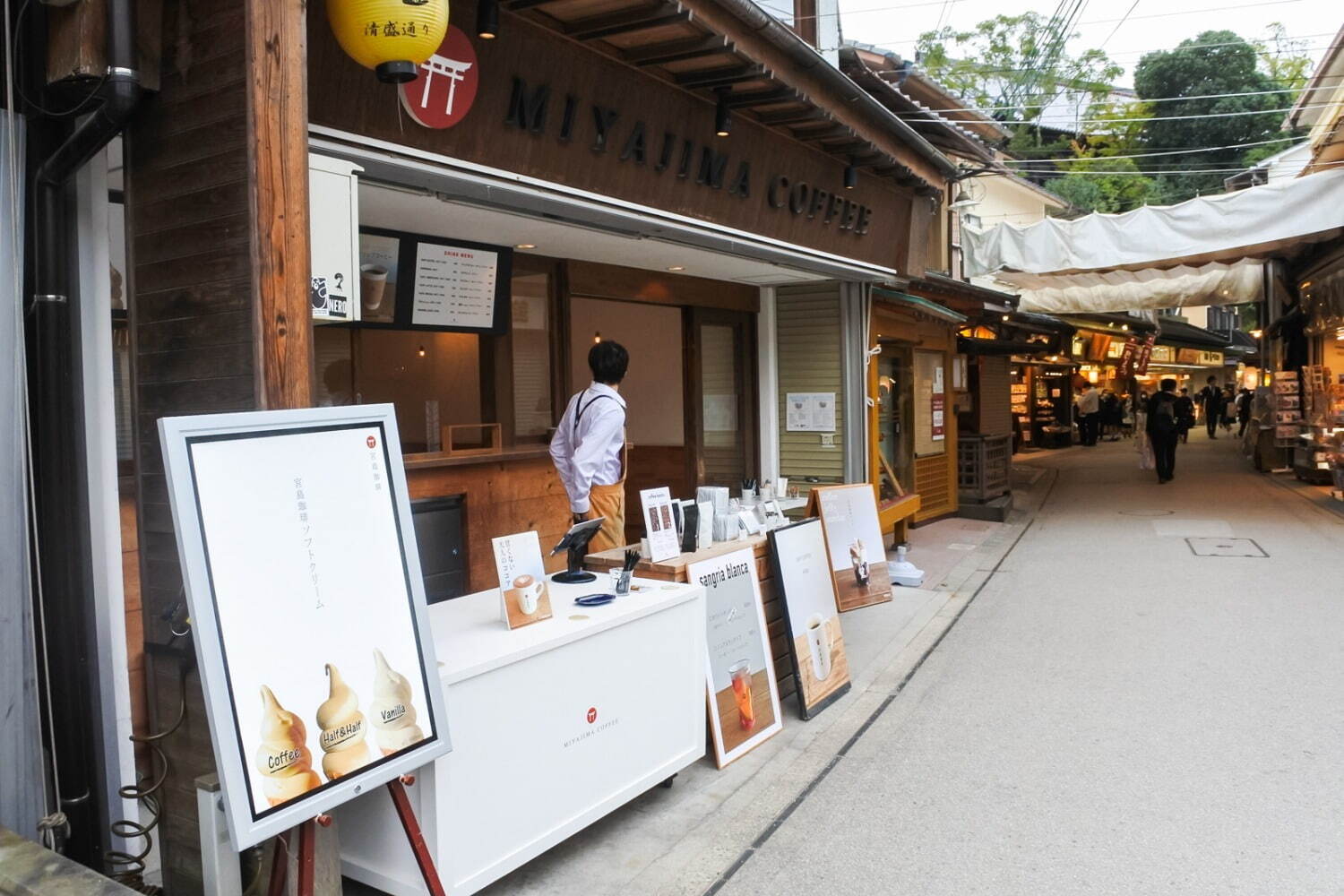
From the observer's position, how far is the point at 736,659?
4953 millimetres

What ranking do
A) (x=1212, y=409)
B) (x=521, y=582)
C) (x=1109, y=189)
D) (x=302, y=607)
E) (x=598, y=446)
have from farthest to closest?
1. (x=1109, y=189)
2. (x=1212, y=409)
3. (x=598, y=446)
4. (x=521, y=582)
5. (x=302, y=607)

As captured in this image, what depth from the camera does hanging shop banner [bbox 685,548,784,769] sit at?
477 centimetres

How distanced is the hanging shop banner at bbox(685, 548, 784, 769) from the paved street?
49 cm

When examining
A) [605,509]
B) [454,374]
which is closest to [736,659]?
[605,509]

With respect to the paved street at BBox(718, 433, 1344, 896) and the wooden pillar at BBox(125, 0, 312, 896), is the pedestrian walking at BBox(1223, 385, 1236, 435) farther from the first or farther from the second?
the wooden pillar at BBox(125, 0, 312, 896)

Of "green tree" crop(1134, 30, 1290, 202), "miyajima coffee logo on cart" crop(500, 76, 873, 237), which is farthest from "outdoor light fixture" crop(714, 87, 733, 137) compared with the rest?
"green tree" crop(1134, 30, 1290, 202)

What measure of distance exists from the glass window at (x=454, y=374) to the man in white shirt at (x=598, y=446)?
1.00 m

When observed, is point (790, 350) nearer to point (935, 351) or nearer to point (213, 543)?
point (935, 351)

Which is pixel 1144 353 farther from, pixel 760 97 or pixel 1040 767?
pixel 1040 767

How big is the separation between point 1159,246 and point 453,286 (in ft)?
34.4

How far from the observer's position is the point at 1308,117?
15.2 meters

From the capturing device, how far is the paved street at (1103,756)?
12.5ft

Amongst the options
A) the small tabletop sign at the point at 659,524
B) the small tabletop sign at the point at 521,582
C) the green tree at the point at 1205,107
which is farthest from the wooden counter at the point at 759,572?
the green tree at the point at 1205,107

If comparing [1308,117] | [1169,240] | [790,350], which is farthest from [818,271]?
[1308,117]
